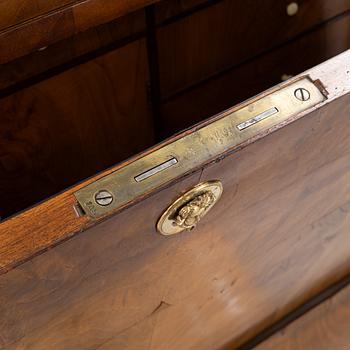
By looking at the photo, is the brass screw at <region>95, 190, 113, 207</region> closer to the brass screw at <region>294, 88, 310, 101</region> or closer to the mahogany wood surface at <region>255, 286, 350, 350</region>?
the brass screw at <region>294, 88, 310, 101</region>

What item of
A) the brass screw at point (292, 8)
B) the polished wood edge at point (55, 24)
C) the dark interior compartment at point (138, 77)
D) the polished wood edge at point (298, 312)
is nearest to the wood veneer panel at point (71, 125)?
the dark interior compartment at point (138, 77)

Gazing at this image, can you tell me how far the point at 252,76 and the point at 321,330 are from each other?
38cm

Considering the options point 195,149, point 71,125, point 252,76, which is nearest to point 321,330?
point 252,76

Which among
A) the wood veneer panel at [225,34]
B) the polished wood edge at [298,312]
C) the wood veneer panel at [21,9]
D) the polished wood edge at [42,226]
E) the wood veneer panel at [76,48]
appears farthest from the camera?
the polished wood edge at [298,312]

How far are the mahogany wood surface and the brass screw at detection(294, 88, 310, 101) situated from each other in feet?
1.77

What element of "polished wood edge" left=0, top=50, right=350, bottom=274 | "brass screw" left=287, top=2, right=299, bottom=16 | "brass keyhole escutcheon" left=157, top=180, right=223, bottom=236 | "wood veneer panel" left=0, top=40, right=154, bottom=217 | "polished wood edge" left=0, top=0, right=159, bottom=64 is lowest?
"brass keyhole escutcheon" left=157, top=180, right=223, bottom=236

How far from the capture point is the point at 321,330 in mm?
967

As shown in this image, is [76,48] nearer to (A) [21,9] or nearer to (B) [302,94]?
(A) [21,9]

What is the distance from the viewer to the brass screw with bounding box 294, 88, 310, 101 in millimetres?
471

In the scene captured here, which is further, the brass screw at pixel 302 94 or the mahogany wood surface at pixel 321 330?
the mahogany wood surface at pixel 321 330

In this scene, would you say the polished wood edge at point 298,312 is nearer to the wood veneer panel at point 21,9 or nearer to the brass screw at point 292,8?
the brass screw at point 292,8

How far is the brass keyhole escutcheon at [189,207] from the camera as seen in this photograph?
0.46 m

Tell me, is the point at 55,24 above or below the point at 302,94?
above

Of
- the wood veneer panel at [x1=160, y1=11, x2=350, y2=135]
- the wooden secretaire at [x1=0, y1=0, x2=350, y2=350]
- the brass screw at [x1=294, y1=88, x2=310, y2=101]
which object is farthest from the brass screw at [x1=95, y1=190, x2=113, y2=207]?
the wood veneer panel at [x1=160, y1=11, x2=350, y2=135]
